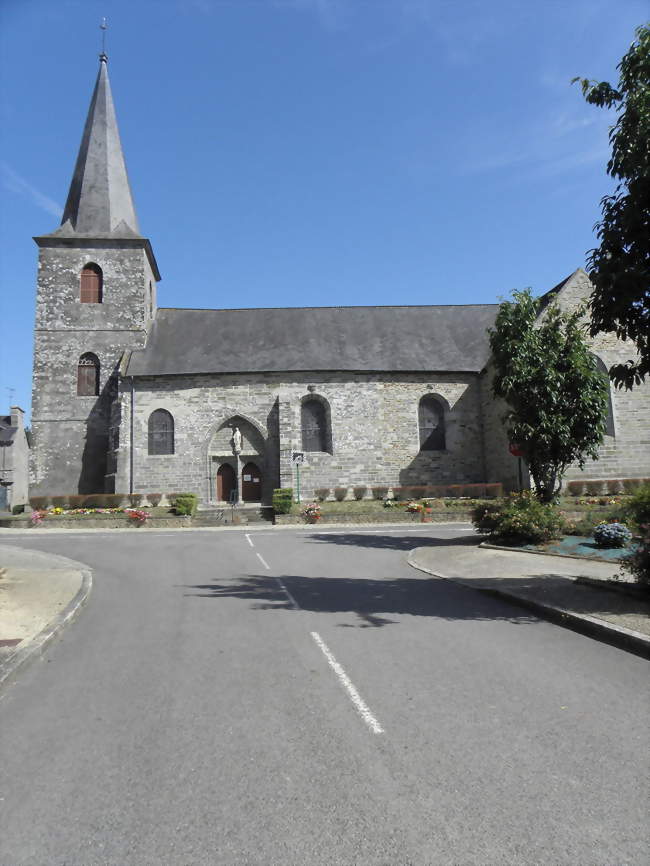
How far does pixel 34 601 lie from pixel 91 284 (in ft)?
92.0

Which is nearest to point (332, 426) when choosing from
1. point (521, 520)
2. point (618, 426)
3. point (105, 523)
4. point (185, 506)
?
point (185, 506)

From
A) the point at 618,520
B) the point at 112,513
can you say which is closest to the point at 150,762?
Answer: the point at 618,520

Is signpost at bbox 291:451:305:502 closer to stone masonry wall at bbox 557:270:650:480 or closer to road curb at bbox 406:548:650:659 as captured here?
stone masonry wall at bbox 557:270:650:480

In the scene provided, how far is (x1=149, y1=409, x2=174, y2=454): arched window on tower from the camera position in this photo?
31484 millimetres

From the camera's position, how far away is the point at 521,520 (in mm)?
14578

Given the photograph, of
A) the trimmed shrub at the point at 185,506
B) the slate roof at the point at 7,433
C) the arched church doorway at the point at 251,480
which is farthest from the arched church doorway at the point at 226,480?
the slate roof at the point at 7,433

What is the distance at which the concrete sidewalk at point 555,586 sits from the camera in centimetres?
669

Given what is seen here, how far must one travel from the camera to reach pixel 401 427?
32406 millimetres

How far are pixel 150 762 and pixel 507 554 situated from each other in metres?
11.0

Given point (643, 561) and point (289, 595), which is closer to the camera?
point (643, 561)

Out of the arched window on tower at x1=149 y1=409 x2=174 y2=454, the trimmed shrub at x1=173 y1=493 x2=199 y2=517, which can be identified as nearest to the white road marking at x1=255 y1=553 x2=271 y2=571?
the trimmed shrub at x1=173 y1=493 x2=199 y2=517

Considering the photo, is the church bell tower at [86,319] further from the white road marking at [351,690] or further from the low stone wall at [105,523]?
the white road marking at [351,690]

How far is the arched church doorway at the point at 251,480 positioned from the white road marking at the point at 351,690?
25.8 meters

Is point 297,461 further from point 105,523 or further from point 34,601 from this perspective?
point 34,601
